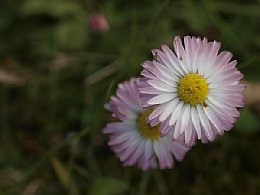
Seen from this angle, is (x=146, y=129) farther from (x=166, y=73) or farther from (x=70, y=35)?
(x=70, y=35)

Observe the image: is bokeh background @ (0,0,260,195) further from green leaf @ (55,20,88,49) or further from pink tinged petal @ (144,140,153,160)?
pink tinged petal @ (144,140,153,160)

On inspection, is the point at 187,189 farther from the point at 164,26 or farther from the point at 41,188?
the point at 164,26

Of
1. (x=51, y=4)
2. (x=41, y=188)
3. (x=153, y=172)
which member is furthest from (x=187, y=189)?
(x=51, y=4)

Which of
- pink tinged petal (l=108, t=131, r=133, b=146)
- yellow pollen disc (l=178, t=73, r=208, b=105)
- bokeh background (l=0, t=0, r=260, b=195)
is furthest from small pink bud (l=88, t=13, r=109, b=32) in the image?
yellow pollen disc (l=178, t=73, r=208, b=105)

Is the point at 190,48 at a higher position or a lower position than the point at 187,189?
higher

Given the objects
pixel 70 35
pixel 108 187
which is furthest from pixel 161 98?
pixel 70 35

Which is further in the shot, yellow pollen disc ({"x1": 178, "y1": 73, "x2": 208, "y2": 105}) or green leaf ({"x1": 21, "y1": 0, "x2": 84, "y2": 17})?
green leaf ({"x1": 21, "y1": 0, "x2": 84, "y2": 17})
